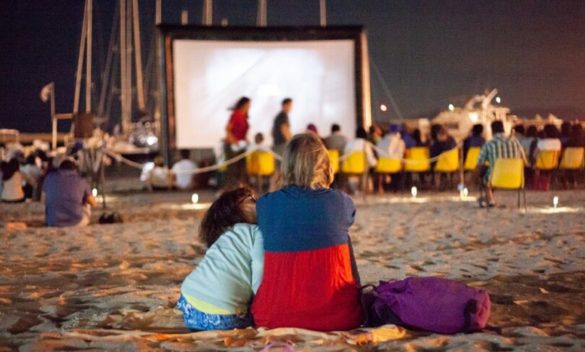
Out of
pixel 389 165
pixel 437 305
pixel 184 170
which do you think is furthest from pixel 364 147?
pixel 437 305

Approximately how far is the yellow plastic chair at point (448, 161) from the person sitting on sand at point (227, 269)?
33.6ft

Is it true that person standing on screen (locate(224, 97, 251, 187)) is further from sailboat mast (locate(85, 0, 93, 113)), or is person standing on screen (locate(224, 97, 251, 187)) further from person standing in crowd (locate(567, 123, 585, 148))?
sailboat mast (locate(85, 0, 93, 113))

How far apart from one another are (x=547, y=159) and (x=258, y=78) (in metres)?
6.54

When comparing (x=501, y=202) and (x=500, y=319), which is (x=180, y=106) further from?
(x=500, y=319)

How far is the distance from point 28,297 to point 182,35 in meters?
12.4

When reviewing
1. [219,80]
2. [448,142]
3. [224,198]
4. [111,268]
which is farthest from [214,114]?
[224,198]

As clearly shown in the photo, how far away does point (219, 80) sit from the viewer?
656 inches

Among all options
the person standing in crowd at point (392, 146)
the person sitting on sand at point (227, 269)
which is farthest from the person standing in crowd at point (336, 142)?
the person sitting on sand at point (227, 269)

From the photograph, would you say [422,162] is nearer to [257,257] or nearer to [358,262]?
[358,262]

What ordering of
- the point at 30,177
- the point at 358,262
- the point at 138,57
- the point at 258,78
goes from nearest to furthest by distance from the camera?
the point at 358,262
the point at 30,177
the point at 258,78
the point at 138,57

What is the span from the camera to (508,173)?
9430 millimetres

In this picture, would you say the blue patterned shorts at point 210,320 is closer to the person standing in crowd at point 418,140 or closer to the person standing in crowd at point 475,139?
the person standing in crowd at point 475,139

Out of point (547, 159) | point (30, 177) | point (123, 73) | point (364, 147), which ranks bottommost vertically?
point (30, 177)

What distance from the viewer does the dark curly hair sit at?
3670 millimetres
